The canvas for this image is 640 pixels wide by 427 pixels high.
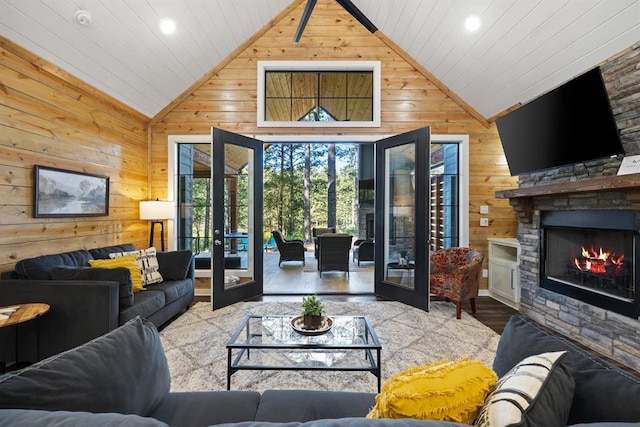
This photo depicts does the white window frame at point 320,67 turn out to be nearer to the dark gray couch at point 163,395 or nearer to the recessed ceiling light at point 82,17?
the recessed ceiling light at point 82,17

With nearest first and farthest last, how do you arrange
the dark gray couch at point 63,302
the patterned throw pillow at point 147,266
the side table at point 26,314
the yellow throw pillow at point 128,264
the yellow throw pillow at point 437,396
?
the yellow throw pillow at point 437,396, the side table at point 26,314, the dark gray couch at point 63,302, the yellow throw pillow at point 128,264, the patterned throw pillow at point 147,266

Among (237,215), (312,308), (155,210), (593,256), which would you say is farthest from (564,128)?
(155,210)

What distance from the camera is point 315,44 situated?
4199mm

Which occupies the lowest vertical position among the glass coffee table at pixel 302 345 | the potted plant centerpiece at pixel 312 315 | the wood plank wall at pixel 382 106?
the glass coffee table at pixel 302 345

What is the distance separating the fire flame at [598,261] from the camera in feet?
8.42

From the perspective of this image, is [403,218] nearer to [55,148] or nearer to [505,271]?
[505,271]

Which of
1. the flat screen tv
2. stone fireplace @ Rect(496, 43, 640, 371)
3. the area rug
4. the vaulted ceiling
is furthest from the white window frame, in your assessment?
the area rug

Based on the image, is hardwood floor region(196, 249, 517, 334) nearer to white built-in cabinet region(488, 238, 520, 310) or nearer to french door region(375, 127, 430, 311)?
white built-in cabinet region(488, 238, 520, 310)

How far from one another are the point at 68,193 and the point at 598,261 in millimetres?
5297

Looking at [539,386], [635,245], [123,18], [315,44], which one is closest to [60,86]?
[123,18]

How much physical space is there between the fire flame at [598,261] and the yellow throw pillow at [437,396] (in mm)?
2732

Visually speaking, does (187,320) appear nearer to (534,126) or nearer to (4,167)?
(4,167)

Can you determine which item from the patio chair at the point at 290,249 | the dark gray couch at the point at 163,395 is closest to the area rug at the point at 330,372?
the dark gray couch at the point at 163,395

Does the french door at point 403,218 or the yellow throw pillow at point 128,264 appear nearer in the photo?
the yellow throw pillow at point 128,264
